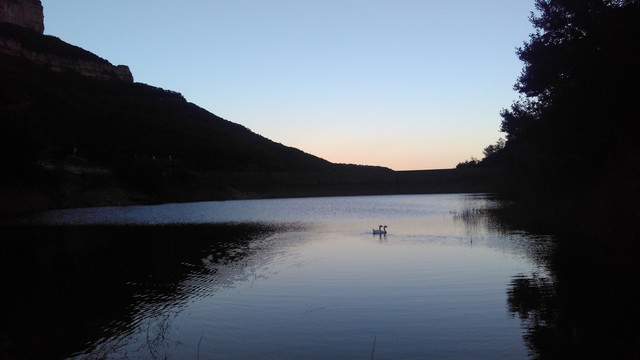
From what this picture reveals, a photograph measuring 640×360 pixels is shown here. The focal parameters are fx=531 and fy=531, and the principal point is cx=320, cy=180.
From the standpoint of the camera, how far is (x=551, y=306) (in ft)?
41.6

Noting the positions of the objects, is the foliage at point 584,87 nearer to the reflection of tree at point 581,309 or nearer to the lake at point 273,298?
the lake at point 273,298

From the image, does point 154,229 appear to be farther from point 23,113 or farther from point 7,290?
point 23,113

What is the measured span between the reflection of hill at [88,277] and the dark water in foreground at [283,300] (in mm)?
62

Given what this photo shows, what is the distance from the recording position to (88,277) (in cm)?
1877

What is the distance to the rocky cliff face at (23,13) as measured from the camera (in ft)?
511

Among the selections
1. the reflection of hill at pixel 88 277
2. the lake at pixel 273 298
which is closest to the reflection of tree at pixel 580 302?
the lake at pixel 273 298

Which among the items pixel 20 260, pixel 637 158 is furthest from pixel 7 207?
pixel 637 158

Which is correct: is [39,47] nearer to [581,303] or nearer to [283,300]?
[283,300]

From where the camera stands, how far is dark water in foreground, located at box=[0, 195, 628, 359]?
10.3 meters

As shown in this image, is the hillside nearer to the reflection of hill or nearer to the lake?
the reflection of hill

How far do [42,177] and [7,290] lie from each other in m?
57.3

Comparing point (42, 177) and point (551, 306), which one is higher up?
point (42, 177)

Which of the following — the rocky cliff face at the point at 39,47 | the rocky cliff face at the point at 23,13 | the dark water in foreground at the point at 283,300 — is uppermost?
the rocky cliff face at the point at 23,13

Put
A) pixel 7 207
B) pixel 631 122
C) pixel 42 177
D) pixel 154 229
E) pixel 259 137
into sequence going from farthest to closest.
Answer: pixel 259 137, pixel 42 177, pixel 7 207, pixel 154 229, pixel 631 122
